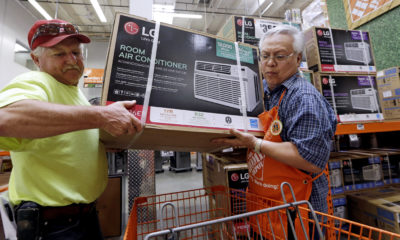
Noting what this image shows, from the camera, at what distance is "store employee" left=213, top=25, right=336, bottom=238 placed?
3.34ft

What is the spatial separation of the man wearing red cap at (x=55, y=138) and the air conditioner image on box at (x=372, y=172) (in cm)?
290

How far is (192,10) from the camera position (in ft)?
30.6

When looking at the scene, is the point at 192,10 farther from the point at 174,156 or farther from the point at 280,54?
the point at 280,54

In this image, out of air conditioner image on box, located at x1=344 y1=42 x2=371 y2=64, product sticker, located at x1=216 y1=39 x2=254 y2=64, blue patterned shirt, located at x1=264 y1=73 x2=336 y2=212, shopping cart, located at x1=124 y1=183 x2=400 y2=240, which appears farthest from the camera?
air conditioner image on box, located at x1=344 y1=42 x2=371 y2=64

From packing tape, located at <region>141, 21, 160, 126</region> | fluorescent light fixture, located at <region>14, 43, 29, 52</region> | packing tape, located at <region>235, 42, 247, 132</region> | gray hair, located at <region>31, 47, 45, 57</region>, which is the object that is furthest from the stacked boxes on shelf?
fluorescent light fixture, located at <region>14, 43, 29, 52</region>

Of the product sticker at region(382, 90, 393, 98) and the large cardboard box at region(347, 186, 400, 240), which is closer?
the large cardboard box at region(347, 186, 400, 240)

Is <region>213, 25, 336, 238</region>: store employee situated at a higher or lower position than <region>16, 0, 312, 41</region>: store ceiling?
lower

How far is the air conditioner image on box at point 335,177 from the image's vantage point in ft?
7.86

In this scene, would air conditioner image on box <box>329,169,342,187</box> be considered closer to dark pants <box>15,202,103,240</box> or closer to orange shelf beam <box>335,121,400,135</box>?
orange shelf beam <box>335,121,400,135</box>

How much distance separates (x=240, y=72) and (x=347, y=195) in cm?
228

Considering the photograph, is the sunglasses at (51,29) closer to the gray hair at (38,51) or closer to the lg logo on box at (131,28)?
the gray hair at (38,51)

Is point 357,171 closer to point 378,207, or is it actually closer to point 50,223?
point 378,207

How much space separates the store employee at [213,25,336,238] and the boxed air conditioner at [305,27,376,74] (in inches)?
49.1

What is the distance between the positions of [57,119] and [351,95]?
261 centimetres
